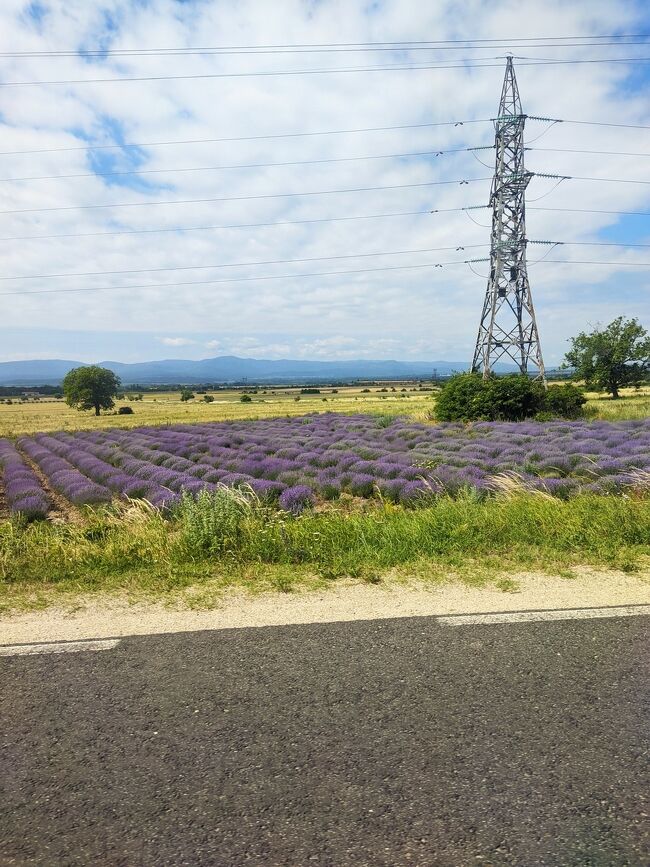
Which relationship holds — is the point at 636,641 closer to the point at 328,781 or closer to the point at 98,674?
the point at 328,781

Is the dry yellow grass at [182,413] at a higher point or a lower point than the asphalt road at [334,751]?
lower

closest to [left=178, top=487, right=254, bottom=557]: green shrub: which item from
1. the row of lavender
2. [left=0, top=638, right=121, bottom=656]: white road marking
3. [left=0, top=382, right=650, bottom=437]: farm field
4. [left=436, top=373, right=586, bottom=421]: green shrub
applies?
[left=0, top=638, right=121, bottom=656]: white road marking

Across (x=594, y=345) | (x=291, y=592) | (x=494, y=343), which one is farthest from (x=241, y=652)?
(x=594, y=345)

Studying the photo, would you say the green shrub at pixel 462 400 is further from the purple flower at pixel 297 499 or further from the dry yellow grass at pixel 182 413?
the purple flower at pixel 297 499

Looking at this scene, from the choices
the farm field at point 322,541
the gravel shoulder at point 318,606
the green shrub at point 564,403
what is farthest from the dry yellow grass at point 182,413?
the gravel shoulder at point 318,606

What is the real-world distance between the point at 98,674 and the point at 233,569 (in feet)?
8.19

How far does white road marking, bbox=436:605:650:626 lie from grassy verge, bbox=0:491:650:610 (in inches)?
39.7

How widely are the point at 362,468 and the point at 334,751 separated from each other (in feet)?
44.2

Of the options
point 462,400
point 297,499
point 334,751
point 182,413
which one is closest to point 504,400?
point 462,400

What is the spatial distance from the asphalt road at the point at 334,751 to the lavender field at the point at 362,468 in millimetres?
6221

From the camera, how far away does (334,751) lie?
3229mm

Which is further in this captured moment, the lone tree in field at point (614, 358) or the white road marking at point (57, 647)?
the lone tree in field at point (614, 358)

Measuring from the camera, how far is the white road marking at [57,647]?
4.54m

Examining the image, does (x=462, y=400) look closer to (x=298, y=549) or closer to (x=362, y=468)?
(x=362, y=468)
